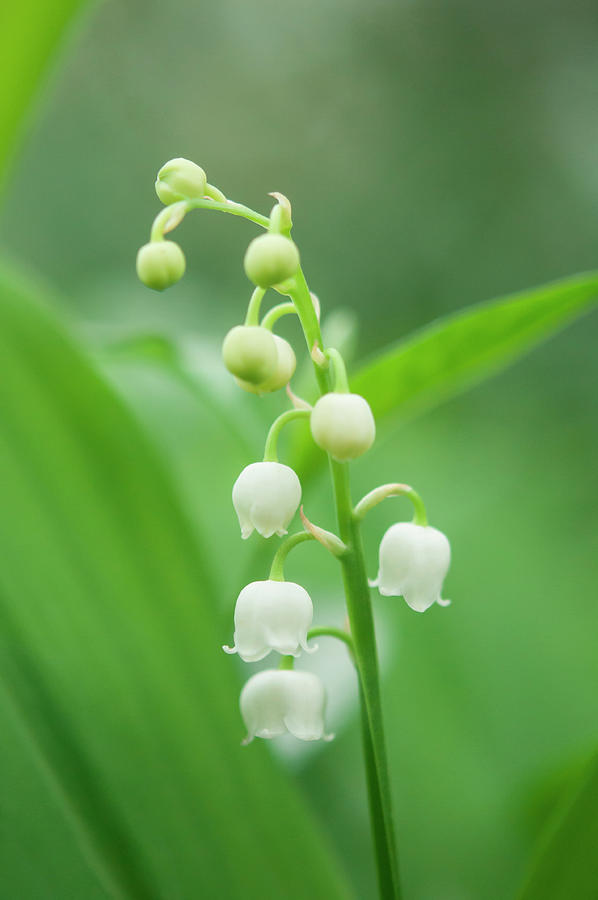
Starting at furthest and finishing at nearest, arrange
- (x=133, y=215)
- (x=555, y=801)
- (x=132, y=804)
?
(x=133, y=215) < (x=555, y=801) < (x=132, y=804)

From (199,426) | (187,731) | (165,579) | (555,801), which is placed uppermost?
(199,426)

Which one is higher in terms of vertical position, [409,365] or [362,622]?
[409,365]

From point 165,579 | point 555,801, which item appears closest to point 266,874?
point 165,579

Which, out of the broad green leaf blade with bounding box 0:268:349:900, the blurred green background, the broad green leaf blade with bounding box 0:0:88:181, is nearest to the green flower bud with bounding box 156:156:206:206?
the broad green leaf blade with bounding box 0:268:349:900

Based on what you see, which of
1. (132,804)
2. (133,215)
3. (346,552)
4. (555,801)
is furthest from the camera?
(133,215)

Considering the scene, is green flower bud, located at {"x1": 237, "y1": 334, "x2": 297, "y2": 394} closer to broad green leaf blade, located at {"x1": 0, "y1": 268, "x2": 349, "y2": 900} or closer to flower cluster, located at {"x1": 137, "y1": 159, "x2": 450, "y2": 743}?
flower cluster, located at {"x1": 137, "y1": 159, "x2": 450, "y2": 743}

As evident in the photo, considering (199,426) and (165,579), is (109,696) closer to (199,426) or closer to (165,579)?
(165,579)

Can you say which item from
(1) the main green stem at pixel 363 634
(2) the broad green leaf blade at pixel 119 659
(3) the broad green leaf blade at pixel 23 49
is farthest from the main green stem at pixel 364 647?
(3) the broad green leaf blade at pixel 23 49
